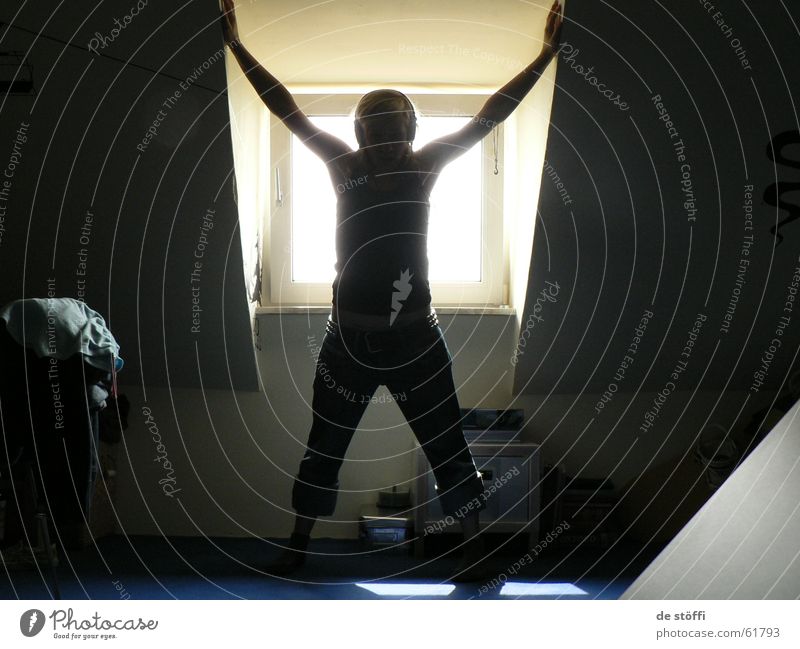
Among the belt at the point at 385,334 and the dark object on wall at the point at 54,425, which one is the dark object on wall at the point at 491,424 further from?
the dark object on wall at the point at 54,425

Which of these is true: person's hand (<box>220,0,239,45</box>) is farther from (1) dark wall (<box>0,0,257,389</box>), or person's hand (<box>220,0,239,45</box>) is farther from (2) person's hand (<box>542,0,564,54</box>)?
(2) person's hand (<box>542,0,564,54</box>)

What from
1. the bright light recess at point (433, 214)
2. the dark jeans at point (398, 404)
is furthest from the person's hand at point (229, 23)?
the dark jeans at point (398, 404)

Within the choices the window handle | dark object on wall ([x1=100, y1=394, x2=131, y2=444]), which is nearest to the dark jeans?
the window handle

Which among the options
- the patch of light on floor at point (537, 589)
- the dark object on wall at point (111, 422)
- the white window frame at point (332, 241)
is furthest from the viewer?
the dark object on wall at point (111, 422)

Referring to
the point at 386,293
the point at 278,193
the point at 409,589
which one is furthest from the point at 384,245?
the point at 409,589

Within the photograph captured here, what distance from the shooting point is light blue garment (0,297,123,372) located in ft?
5.26

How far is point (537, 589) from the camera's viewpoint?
174cm

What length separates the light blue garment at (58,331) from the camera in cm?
160

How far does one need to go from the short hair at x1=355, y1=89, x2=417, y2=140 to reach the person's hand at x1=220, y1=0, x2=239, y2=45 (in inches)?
10.7

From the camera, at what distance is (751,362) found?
2.29 metres

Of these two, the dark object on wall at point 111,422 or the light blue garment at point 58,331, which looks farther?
the dark object on wall at point 111,422

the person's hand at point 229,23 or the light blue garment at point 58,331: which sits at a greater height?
the person's hand at point 229,23

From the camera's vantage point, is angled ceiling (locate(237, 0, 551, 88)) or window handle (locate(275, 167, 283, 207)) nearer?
angled ceiling (locate(237, 0, 551, 88))

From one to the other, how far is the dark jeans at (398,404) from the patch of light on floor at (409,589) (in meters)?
0.17
